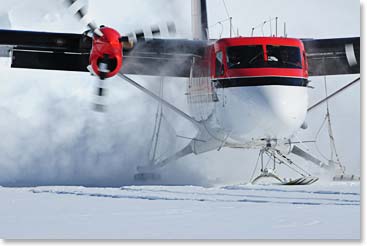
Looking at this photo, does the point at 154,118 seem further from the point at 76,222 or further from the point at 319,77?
the point at 76,222

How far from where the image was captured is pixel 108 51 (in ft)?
25.1

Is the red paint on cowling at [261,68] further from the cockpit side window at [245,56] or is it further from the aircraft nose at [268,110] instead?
the aircraft nose at [268,110]

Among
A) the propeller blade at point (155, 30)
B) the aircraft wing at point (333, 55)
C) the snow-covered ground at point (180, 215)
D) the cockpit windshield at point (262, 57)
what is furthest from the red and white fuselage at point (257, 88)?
the aircraft wing at point (333, 55)

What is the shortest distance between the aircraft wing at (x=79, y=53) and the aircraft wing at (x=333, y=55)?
5.56ft

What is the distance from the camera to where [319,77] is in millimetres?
9836

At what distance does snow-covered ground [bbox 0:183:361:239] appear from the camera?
5.28 m

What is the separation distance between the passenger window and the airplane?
12mm

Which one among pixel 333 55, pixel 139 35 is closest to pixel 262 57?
pixel 139 35

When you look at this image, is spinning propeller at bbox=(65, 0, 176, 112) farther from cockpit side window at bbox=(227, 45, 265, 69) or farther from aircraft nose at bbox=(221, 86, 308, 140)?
aircraft nose at bbox=(221, 86, 308, 140)

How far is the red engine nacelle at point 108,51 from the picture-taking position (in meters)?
7.64

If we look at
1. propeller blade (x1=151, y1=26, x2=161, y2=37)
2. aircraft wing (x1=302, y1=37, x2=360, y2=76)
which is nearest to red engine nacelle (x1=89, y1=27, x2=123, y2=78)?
propeller blade (x1=151, y1=26, x2=161, y2=37)

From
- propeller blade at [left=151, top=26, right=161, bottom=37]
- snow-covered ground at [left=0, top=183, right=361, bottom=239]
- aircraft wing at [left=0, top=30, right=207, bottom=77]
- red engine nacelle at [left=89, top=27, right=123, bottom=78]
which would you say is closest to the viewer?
snow-covered ground at [left=0, top=183, right=361, bottom=239]

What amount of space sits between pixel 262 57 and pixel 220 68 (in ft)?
1.89

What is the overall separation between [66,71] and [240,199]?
12.9 feet
